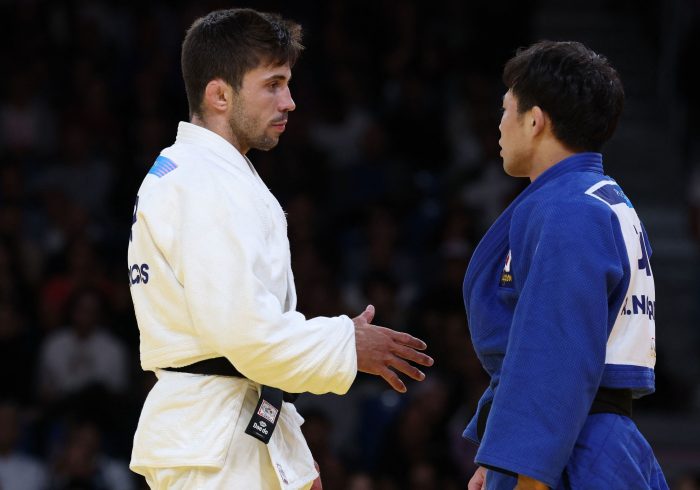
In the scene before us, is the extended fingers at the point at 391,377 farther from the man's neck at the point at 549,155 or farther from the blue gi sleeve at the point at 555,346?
the man's neck at the point at 549,155

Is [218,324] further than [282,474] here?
No

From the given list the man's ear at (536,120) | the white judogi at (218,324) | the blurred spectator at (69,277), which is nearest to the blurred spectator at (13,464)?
the blurred spectator at (69,277)

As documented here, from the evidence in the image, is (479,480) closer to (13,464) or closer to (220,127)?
(220,127)

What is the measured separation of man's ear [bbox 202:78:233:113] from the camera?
3.14 metres

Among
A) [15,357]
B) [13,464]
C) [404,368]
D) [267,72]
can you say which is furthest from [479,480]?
[15,357]

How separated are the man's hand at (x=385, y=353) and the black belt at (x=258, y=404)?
259 millimetres

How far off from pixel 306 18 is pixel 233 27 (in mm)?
7113

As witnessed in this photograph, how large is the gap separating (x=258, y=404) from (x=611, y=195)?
1064mm

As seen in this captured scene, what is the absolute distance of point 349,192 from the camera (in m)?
8.55

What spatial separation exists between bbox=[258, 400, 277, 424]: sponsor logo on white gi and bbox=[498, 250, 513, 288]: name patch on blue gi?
0.69 m

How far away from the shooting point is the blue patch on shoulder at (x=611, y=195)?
292cm

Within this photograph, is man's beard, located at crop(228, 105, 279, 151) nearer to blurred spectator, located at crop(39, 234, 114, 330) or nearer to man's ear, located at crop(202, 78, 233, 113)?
man's ear, located at crop(202, 78, 233, 113)

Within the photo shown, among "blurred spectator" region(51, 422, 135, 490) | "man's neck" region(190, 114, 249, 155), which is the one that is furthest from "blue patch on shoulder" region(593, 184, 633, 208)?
"blurred spectator" region(51, 422, 135, 490)

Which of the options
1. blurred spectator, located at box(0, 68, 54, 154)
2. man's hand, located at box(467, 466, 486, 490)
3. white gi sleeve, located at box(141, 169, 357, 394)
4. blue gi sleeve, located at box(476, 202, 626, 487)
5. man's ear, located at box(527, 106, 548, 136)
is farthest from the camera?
blurred spectator, located at box(0, 68, 54, 154)
